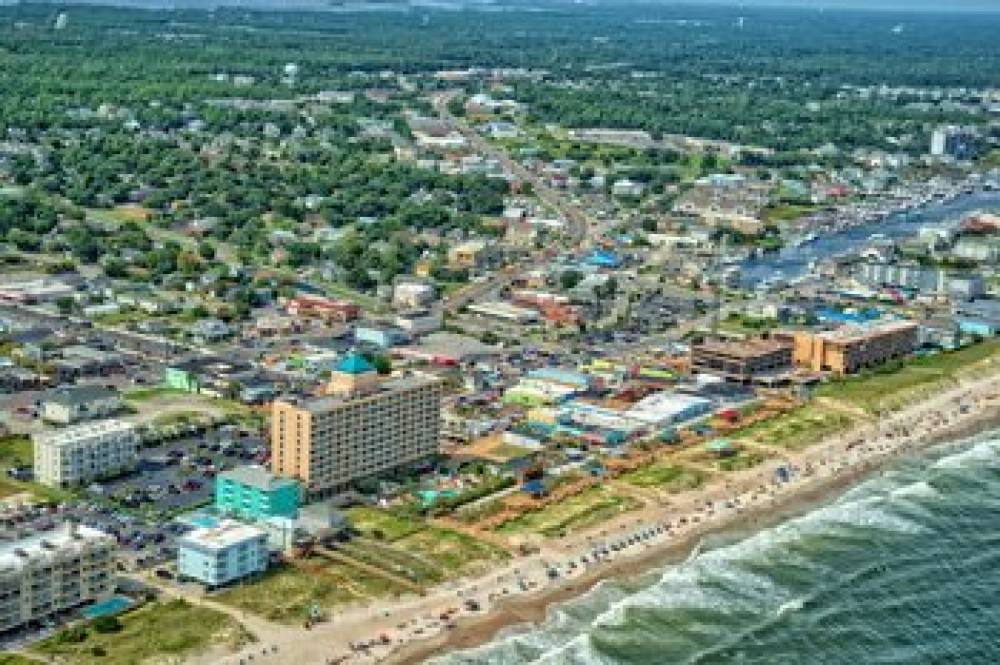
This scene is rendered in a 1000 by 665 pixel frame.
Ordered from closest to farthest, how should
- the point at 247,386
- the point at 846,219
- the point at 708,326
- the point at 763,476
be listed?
the point at 763,476, the point at 247,386, the point at 708,326, the point at 846,219

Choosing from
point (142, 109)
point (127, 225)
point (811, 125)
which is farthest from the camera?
point (811, 125)

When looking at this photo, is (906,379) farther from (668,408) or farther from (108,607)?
(108,607)

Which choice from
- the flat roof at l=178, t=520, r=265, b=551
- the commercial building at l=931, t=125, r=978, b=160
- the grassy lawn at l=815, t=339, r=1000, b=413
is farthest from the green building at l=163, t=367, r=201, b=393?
the commercial building at l=931, t=125, r=978, b=160

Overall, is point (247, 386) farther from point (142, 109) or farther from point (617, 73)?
point (617, 73)

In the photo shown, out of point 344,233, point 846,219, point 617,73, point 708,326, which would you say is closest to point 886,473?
point 708,326

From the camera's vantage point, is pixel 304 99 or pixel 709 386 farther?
pixel 304 99

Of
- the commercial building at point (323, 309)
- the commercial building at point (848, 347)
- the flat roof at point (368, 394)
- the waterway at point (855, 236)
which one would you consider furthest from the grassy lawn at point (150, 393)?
the waterway at point (855, 236)
